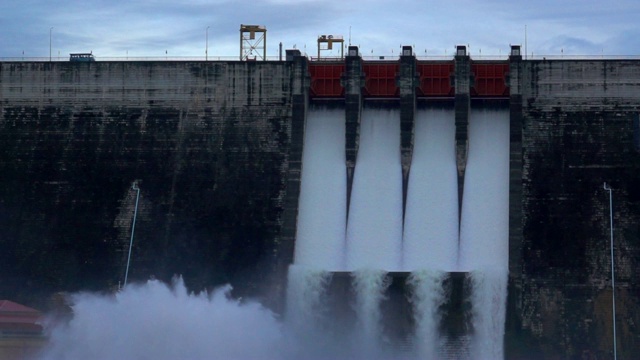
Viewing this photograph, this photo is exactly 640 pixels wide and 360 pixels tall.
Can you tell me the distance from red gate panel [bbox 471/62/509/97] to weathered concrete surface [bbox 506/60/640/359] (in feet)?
4.37

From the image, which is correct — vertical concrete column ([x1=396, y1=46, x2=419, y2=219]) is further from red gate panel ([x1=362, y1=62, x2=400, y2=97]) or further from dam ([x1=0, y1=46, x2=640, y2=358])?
red gate panel ([x1=362, y1=62, x2=400, y2=97])

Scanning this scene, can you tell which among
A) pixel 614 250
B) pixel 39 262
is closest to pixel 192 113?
pixel 39 262

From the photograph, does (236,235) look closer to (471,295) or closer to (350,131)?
(350,131)

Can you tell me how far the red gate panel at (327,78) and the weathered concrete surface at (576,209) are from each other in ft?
31.3

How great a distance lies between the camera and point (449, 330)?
58.5m

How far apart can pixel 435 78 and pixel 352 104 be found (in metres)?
4.67

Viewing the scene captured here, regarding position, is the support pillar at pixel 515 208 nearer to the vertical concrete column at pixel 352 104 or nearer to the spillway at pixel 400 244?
the spillway at pixel 400 244

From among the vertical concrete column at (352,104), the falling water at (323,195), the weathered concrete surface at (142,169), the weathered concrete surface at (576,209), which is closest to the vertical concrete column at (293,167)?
the weathered concrete surface at (142,169)

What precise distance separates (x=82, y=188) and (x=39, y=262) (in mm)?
4593

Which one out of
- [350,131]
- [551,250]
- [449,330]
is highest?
[350,131]

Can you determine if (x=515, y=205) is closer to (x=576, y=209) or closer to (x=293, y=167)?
(x=576, y=209)

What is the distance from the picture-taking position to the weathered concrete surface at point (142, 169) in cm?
6297

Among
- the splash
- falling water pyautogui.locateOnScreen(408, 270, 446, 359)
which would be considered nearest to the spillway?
falling water pyautogui.locateOnScreen(408, 270, 446, 359)

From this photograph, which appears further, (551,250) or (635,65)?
(635,65)
